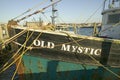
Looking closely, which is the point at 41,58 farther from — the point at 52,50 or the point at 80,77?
the point at 80,77

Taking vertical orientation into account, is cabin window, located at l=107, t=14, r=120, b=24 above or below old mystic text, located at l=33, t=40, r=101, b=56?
above

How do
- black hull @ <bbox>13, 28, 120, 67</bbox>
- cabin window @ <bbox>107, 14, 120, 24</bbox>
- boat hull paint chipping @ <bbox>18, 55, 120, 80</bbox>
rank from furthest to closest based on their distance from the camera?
cabin window @ <bbox>107, 14, 120, 24</bbox> → boat hull paint chipping @ <bbox>18, 55, 120, 80</bbox> → black hull @ <bbox>13, 28, 120, 67</bbox>

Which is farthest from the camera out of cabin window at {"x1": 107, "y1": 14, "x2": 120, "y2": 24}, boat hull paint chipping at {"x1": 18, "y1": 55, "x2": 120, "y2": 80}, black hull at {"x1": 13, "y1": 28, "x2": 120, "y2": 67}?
cabin window at {"x1": 107, "y1": 14, "x2": 120, "y2": 24}

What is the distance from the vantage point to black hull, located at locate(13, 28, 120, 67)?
7484mm

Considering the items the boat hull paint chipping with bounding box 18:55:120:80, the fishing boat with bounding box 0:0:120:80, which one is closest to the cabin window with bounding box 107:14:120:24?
the fishing boat with bounding box 0:0:120:80

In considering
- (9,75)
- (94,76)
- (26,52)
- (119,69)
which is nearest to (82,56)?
(94,76)

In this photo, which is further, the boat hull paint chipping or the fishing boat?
the boat hull paint chipping

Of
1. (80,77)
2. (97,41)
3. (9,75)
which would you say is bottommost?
(9,75)

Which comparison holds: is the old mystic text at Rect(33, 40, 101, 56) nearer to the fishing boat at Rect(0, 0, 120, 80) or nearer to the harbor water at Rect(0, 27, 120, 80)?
the fishing boat at Rect(0, 0, 120, 80)

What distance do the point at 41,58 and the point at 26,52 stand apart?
64 centimetres

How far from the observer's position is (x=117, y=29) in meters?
8.88

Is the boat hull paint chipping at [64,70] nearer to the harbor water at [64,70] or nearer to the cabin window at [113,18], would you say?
the harbor water at [64,70]

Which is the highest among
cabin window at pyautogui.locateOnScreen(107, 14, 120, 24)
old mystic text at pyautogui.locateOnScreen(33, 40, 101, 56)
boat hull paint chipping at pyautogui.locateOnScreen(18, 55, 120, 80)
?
cabin window at pyautogui.locateOnScreen(107, 14, 120, 24)

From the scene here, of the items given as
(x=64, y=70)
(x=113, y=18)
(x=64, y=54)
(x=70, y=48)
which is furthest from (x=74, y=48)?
(x=113, y=18)
